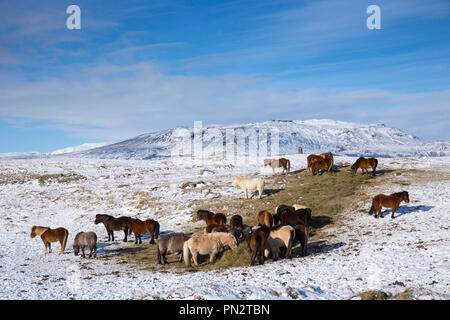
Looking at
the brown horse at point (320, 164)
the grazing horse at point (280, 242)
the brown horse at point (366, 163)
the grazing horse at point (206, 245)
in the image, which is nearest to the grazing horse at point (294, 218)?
the grazing horse at point (280, 242)

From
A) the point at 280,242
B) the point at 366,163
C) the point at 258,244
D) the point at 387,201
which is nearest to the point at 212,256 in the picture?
the point at 258,244

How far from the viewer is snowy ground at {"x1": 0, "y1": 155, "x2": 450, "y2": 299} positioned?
8.76 meters

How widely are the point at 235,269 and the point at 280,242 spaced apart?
2.35 metres

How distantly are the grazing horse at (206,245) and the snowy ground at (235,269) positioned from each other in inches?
56.6

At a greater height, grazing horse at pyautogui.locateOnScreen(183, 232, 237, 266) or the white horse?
the white horse

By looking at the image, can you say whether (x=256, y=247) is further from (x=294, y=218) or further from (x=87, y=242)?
(x=87, y=242)

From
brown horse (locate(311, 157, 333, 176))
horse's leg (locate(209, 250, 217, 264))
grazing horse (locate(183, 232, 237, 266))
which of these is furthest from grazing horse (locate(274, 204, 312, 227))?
brown horse (locate(311, 157, 333, 176))

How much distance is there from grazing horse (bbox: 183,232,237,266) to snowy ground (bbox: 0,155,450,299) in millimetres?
1438

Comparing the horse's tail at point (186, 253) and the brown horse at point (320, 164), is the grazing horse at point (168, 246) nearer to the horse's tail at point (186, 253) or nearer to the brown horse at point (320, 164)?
the horse's tail at point (186, 253)

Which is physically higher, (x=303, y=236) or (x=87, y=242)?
(x=303, y=236)

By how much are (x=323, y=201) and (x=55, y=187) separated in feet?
90.1

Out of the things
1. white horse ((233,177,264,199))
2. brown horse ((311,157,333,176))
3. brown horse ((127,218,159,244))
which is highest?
brown horse ((311,157,333,176))

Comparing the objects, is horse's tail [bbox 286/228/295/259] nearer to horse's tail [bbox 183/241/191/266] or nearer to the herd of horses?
the herd of horses

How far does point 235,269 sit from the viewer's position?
11172 millimetres
